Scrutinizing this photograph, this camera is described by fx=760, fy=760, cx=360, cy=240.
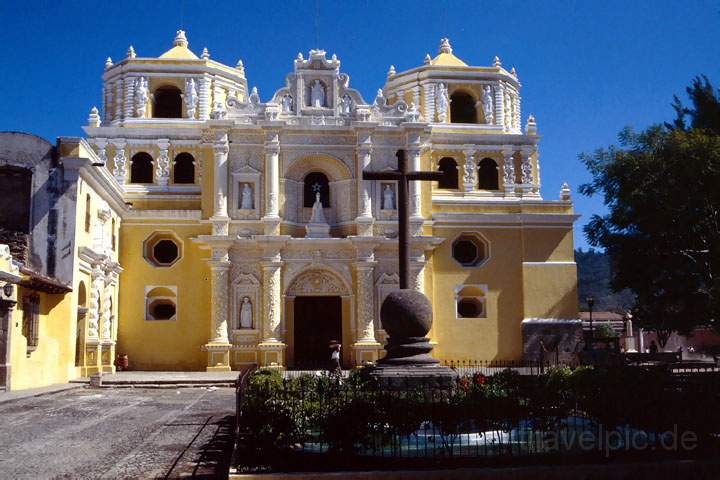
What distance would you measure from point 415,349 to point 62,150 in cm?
1376

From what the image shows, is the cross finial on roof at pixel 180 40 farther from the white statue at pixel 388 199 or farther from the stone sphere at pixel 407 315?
the stone sphere at pixel 407 315

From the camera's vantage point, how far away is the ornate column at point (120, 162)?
1204 inches

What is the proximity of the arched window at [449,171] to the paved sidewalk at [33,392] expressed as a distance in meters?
17.1

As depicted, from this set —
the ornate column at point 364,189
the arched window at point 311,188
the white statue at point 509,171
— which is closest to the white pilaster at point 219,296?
the arched window at point 311,188

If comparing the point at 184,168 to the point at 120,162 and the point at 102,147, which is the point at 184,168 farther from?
the point at 102,147

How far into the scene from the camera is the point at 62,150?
72.6 feet

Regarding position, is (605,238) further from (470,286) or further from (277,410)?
(277,410)

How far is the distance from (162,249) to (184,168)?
3902mm

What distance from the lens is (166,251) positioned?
2977 cm

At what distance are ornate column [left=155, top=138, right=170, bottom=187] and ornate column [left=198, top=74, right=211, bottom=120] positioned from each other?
2.21m

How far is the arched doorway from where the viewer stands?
28.6 m

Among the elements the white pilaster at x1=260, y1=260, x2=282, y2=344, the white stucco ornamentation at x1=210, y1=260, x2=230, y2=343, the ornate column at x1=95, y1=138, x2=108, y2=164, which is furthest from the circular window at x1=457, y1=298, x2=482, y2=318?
the ornate column at x1=95, y1=138, x2=108, y2=164

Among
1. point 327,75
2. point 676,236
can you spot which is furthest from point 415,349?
point 327,75

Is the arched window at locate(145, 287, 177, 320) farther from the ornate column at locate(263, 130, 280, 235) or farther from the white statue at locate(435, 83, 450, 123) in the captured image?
the white statue at locate(435, 83, 450, 123)
